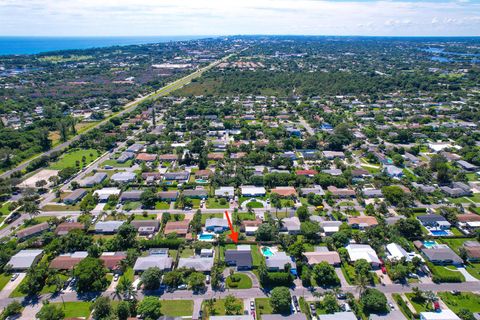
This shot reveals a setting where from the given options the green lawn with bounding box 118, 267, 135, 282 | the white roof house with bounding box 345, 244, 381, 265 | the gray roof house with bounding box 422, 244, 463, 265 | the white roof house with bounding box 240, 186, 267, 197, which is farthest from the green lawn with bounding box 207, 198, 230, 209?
the gray roof house with bounding box 422, 244, 463, 265

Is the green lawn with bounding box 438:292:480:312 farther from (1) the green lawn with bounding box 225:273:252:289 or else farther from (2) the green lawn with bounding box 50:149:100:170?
(2) the green lawn with bounding box 50:149:100:170

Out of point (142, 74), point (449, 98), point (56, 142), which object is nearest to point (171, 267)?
point (56, 142)

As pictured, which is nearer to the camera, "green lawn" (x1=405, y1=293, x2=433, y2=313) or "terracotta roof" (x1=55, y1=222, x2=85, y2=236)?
"green lawn" (x1=405, y1=293, x2=433, y2=313)

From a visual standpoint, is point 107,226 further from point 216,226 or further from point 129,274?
point 216,226

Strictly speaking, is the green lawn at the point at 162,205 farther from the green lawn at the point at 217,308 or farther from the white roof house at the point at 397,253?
the white roof house at the point at 397,253

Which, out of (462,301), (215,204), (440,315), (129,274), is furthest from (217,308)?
(462,301)

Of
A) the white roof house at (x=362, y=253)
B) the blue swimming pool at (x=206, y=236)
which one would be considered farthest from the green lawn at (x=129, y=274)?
the white roof house at (x=362, y=253)
